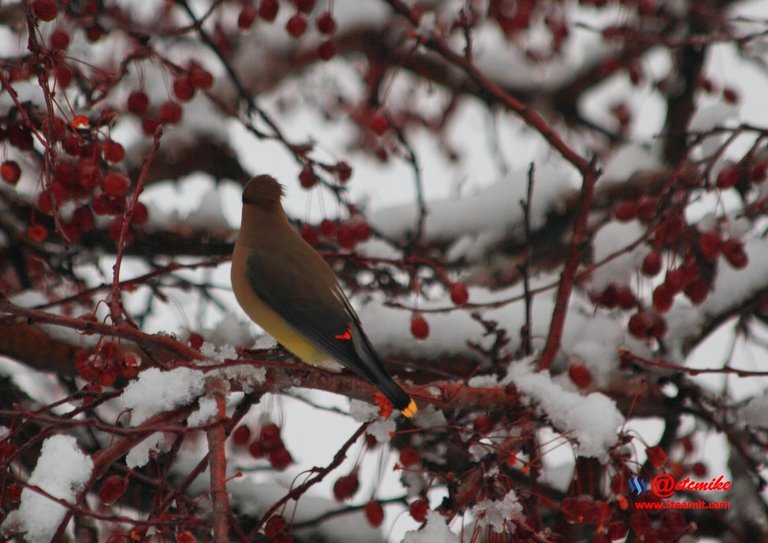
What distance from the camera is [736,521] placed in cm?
368

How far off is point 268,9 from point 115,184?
123 centimetres

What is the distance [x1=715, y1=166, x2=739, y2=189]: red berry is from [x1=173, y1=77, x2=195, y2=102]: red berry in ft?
6.87

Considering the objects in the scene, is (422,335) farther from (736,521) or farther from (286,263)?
(736,521)

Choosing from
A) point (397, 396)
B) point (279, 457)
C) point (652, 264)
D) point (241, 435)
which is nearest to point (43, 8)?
point (397, 396)

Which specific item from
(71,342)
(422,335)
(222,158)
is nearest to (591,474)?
(422,335)

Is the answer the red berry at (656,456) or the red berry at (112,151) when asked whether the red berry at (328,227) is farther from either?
the red berry at (656,456)

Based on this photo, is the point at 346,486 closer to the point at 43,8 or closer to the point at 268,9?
the point at 43,8

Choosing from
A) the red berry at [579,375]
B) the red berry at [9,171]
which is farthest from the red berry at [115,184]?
the red berry at [579,375]

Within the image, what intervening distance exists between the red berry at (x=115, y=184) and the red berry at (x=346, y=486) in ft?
4.22

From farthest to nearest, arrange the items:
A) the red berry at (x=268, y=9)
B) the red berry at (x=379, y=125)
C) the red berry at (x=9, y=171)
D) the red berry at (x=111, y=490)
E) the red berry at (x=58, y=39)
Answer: the red berry at (x=379, y=125), the red berry at (x=268, y=9), the red berry at (x=58, y=39), the red berry at (x=9, y=171), the red berry at (x=111, y=490)

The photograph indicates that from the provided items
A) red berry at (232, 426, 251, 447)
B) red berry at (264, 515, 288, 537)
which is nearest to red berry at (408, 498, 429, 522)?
red berry at (264, 515, 288, 537)

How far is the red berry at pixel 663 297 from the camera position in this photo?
3.17 metres

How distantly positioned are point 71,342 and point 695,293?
2.35 m

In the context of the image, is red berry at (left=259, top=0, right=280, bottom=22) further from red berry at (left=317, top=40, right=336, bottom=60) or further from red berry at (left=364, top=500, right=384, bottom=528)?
red berry at (left=364, top=500, right=384, bottom=528)
